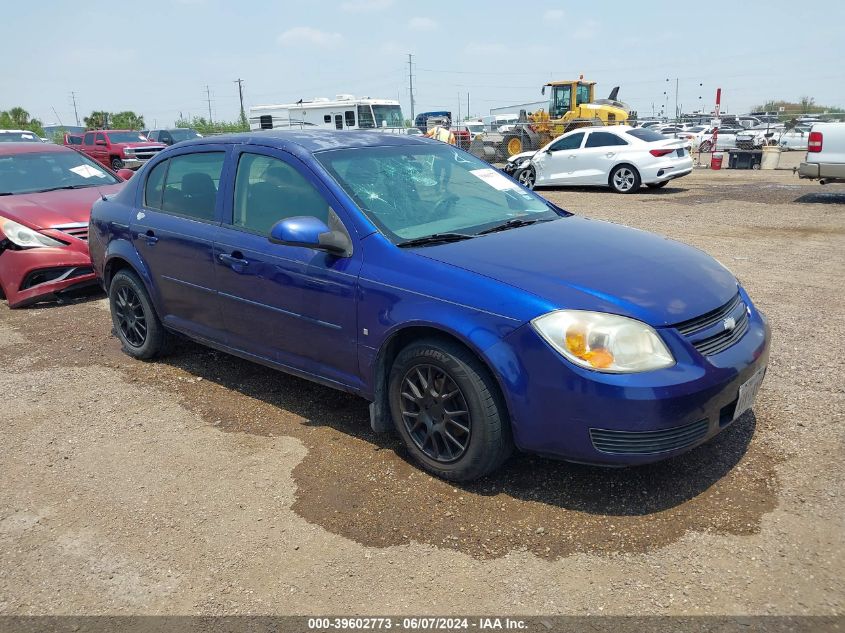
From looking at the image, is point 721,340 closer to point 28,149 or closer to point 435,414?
point 435,414

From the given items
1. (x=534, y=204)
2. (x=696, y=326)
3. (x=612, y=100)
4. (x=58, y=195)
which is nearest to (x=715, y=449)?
(x=696, y=326)

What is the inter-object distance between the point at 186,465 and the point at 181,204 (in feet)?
6.23

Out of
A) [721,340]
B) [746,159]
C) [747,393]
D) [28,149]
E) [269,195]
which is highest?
[28,149]

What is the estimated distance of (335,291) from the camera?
377cm

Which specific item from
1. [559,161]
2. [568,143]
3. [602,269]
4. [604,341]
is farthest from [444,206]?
[568,143]

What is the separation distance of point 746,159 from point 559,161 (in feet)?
32.6

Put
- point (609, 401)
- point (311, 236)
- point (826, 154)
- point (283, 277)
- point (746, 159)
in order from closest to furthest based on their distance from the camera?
point (609, 401)
point (311, 236)
point (283, 277)
point (826, 154)
point (746, 159)

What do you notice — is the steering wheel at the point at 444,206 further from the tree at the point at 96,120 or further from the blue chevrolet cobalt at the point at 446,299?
the tree at the point at 96,120

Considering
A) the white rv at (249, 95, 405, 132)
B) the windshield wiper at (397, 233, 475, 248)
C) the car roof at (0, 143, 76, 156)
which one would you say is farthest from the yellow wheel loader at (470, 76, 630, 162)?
the windshield wiper at (397, 233, 475, 248)

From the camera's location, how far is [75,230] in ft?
23.9

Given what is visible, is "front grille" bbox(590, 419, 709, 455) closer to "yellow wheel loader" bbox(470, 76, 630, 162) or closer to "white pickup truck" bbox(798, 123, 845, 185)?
"white pickup truck" bbox(798, 123, 845, 185)

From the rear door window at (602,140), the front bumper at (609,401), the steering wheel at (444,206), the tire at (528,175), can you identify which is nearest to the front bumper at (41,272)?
the steering wheel at (444,206)

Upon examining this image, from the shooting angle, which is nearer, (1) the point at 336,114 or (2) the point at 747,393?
(2) the point at 747,393

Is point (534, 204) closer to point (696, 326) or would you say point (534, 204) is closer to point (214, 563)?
point (696, 326)
